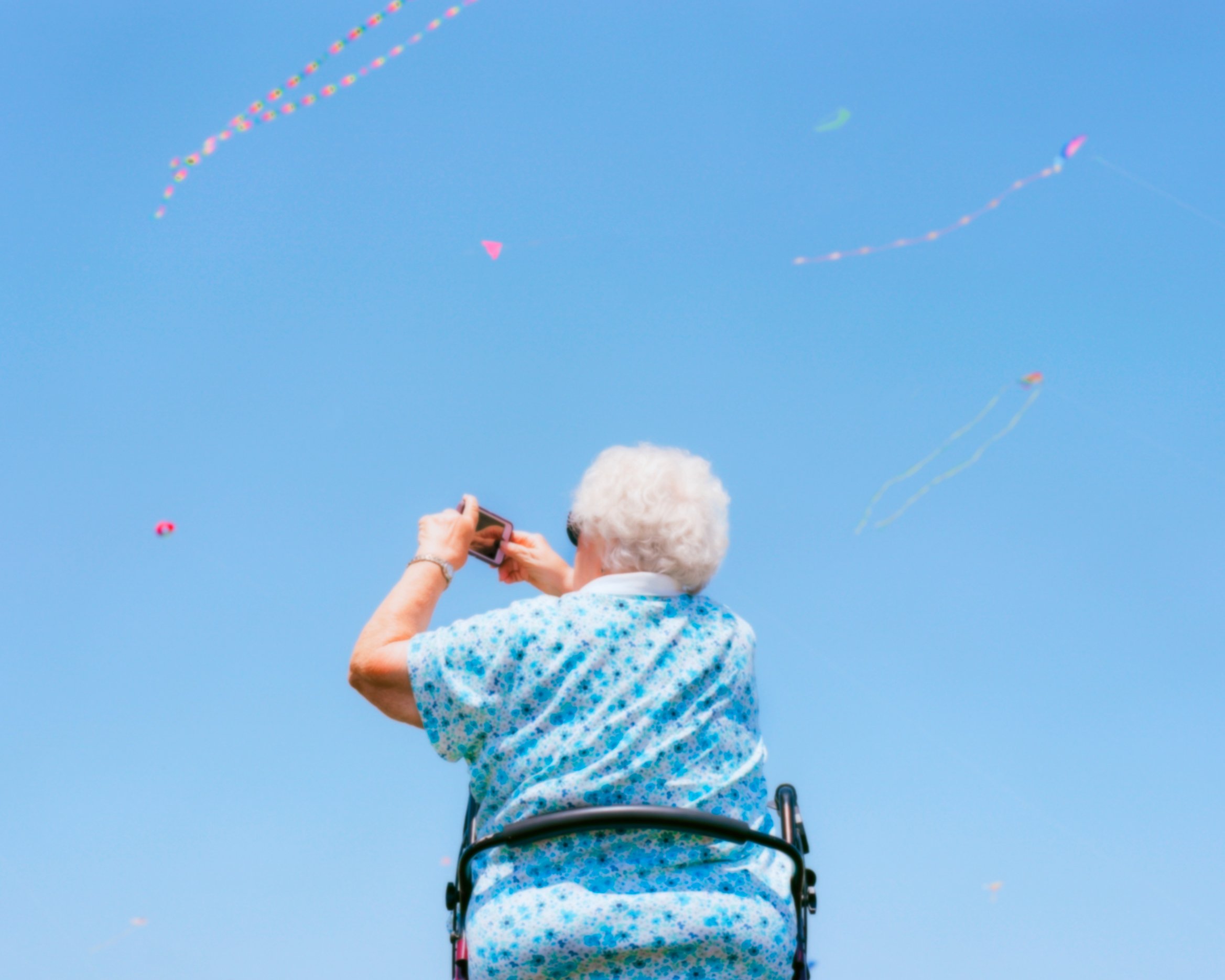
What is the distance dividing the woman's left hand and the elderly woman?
0.11 m

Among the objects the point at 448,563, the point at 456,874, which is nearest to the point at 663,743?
the point at 456,874

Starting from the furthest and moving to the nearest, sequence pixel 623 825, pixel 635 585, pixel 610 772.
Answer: pixel 635 585 < pixel 610 772 < pixel 623 825

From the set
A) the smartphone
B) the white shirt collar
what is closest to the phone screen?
the smartphone

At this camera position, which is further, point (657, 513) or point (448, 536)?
point (448, 536)

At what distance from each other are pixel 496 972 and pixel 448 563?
2.73 feet

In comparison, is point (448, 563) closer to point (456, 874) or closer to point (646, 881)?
point (456, 874)

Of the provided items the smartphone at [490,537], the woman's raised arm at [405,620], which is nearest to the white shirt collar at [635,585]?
the woman's raised arm at [405,620]

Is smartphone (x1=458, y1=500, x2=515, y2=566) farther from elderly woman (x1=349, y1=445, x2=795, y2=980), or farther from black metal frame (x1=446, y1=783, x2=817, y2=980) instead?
black metal frame (x1=446, y1=783, x2=817, y2=980)

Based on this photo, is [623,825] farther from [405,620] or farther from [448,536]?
[448,536]

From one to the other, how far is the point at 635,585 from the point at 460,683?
354mm

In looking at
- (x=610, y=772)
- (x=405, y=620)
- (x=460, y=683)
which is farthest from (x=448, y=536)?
(x=610, y=772)

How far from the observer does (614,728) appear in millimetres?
2027

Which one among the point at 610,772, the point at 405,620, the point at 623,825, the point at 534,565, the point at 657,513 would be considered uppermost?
the point at 534,565

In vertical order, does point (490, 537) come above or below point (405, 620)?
above
